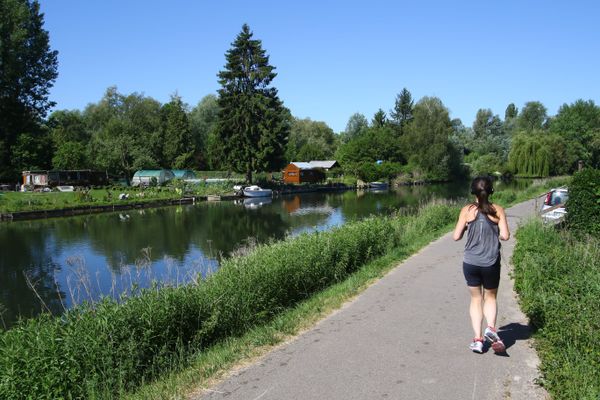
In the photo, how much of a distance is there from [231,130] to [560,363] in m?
56.7

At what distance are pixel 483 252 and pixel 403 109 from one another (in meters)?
107

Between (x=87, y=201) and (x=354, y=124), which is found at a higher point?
(x=354, y=124)

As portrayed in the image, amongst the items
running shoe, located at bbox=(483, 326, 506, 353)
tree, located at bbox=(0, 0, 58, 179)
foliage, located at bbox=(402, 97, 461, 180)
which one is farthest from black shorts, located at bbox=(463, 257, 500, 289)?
foliage, located at bbox=(402, 97, 461, 180)

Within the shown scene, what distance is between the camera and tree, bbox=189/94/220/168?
7906 centimetres

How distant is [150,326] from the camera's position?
6426 millimetres

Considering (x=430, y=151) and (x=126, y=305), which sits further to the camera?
(x=430, y=151)

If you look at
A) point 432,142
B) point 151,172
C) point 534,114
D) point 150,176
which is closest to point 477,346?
point 150,176

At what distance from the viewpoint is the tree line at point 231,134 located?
52.1m

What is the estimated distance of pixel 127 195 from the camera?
160ft

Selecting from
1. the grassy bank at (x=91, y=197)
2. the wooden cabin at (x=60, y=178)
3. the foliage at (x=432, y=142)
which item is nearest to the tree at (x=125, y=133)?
the wooden cabin at (x=60, y=178)

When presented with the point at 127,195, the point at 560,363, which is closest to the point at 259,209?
the point at 127,195

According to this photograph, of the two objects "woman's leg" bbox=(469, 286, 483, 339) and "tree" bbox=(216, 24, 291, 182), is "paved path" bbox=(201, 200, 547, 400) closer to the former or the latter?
"woman's leg" bbox=(469, 286, 483, 339)

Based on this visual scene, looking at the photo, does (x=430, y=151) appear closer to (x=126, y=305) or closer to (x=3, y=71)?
(x=3, y=71)

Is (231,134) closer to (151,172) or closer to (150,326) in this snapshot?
(151,172)
